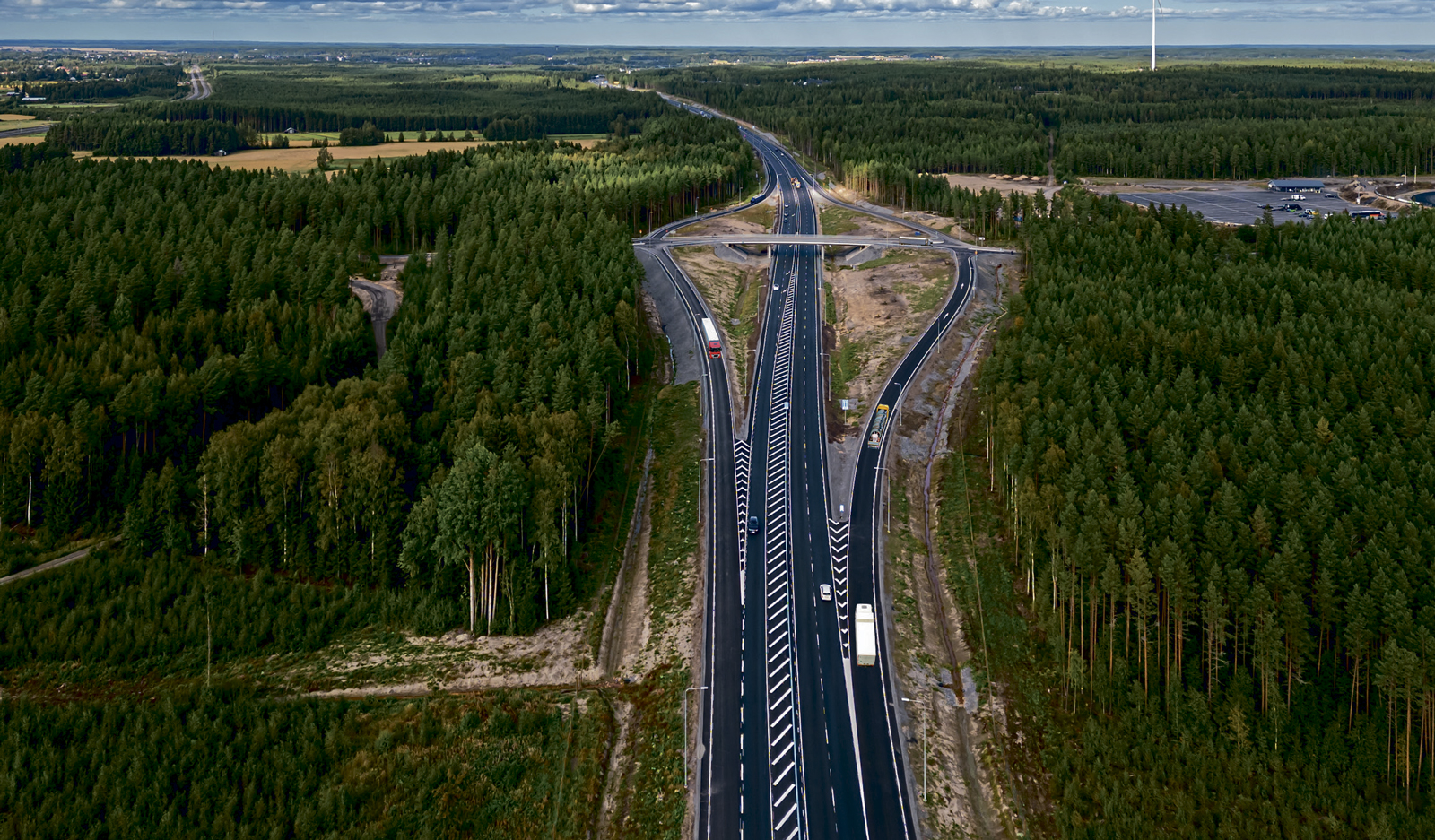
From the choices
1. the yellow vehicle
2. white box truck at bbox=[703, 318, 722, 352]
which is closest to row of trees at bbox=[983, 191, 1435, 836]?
the yellow vehicle

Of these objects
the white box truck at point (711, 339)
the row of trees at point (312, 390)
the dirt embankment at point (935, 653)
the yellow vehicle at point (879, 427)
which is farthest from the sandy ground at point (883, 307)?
the row of trees at point (312, 390)

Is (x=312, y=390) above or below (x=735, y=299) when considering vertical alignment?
below

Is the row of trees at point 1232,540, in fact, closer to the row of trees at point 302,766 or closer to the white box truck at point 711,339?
the row of trees at point 302,766

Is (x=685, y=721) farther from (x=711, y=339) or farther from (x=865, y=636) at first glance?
(x=711, y=339)

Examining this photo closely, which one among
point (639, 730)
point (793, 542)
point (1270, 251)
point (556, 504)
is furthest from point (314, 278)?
point (1270, 251)

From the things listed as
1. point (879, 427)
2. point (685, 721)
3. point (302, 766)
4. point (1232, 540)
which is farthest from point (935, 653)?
point (302, 766)

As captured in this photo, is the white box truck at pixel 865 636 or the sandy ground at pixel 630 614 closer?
the white box truck at pixel 865 636
